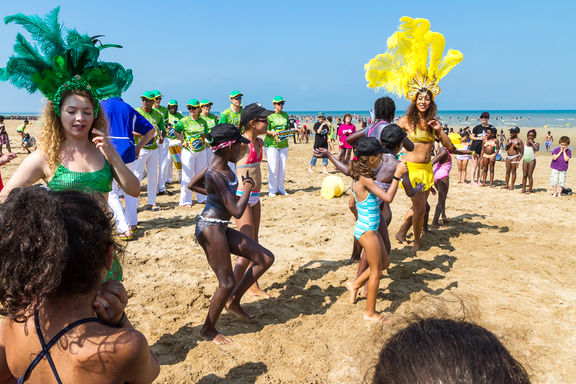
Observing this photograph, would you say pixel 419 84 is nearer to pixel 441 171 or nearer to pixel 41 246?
pixel 441 171

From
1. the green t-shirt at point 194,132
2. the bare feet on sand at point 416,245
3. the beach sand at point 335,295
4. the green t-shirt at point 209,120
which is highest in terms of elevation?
the green t-shirt at point 209,120

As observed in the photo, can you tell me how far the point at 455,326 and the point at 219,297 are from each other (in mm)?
2670

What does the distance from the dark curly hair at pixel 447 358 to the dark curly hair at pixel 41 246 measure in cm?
100

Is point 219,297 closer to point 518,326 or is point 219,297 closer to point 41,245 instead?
point 41,245

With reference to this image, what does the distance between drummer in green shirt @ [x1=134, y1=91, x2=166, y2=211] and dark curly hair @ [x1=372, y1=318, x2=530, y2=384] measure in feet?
25.0

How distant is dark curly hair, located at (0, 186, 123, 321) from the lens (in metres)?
1.19

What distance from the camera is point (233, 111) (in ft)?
29.2

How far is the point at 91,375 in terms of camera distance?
1.34 meters

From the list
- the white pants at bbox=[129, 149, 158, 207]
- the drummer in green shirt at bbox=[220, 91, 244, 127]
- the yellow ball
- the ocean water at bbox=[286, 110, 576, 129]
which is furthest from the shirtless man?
the ocean water at bbox=[286, 110, 576, 129]

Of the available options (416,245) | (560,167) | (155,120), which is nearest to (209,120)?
(155,120)

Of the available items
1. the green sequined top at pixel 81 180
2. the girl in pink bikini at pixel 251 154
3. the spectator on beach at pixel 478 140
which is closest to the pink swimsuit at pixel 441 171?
the girl in pink bikini at pixel 251 154

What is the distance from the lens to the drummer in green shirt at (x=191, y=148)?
28.3 ft

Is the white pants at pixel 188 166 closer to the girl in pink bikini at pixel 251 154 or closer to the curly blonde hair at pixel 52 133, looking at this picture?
the girl in pink bikini at pixel 251 154

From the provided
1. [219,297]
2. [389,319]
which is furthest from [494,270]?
[219,297]
